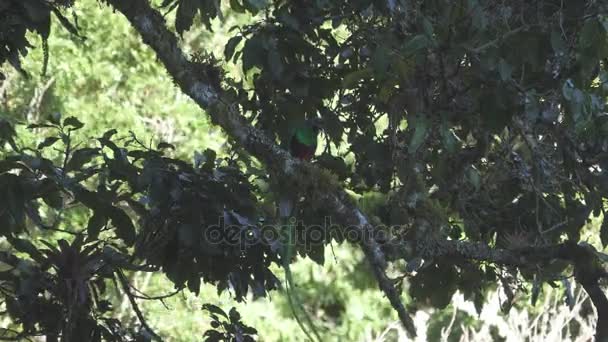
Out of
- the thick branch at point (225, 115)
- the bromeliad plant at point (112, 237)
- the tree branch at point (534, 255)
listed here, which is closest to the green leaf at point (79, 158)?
the bromeliad plant at point (112, 237)

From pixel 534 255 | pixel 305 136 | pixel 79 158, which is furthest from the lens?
pixel 305 136

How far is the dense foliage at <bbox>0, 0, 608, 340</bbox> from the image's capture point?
183 cm

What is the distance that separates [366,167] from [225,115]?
→ 738 millimetres

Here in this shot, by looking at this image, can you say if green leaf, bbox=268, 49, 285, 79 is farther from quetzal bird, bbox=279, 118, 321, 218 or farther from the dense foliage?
quetzal bird, bbox=279, 118, 321, 218

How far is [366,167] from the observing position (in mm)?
2555

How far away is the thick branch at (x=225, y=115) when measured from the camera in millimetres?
1921

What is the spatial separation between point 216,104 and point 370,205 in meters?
0.71

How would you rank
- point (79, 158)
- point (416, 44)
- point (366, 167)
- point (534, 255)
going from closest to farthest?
point (416, 44) < point (534, 255) < point (79, 158) < point (366, 167)

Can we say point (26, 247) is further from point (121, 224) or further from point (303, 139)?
point (303, 139)

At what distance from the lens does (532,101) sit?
5.84ft

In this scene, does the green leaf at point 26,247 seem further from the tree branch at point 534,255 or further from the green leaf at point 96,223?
the tree branch at point 534,255

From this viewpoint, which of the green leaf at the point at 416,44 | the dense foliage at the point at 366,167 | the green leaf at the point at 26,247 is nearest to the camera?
the green leaf at the point at 416,44

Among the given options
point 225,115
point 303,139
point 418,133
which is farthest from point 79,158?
point 418,133

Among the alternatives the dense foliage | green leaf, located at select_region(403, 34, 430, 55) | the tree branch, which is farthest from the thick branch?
green leaf, located at select_region(403, 34, 430, 55)
